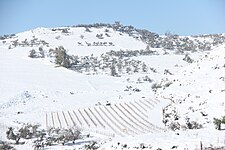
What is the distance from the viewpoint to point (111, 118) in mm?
54188

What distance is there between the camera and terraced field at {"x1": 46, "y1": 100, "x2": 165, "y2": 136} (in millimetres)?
47250

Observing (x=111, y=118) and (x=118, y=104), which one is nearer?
(x=111, y=118)

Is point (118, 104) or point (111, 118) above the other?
point (118, 104)

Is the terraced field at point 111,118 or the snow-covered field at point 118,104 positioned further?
the terraced field at point 111,118

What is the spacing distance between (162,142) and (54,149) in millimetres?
15687

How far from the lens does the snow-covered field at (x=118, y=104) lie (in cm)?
2722

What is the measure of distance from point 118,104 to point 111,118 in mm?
7503

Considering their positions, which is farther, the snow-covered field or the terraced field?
the terraced field

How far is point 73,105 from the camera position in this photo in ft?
207

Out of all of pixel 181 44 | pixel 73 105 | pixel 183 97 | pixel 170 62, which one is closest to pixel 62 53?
pixel 170 62

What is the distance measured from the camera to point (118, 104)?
202 ft

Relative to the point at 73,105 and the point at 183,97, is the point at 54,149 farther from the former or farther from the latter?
the point at 73,105

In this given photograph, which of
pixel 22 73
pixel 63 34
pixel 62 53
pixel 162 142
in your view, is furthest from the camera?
pixel 63 34

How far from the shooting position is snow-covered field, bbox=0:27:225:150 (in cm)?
2722
